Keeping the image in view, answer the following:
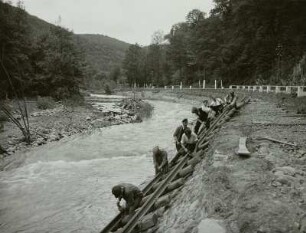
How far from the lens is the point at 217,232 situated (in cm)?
613

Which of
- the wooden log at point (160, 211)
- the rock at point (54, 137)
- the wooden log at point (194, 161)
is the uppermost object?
the wooden log at point (194, 161)

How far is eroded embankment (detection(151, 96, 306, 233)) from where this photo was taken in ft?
20.3

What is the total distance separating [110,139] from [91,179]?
8.70m

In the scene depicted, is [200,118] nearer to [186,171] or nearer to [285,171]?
[186,171]

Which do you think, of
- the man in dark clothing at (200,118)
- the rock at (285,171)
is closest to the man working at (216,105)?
the man in dark clothing at (200,118)

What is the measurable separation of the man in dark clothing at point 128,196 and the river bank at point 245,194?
848 millimetres

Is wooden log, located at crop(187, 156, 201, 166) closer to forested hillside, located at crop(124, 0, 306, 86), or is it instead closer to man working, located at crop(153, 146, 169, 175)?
man working, located at crop(153, 146, 169, 175)

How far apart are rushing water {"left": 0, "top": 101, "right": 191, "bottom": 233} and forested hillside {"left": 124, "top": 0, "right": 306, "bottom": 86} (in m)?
17.3

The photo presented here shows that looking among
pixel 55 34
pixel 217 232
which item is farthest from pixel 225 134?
pixel 55 34

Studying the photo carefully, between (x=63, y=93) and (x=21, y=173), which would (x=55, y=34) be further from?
(x=21, y=173)

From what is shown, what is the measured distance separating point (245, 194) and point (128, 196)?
9.42ft

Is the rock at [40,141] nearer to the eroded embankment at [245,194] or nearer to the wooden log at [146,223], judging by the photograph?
the eroded embankment at [245,194]

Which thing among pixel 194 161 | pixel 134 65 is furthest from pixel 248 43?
pixel 134 65

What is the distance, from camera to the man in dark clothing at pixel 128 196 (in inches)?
332
